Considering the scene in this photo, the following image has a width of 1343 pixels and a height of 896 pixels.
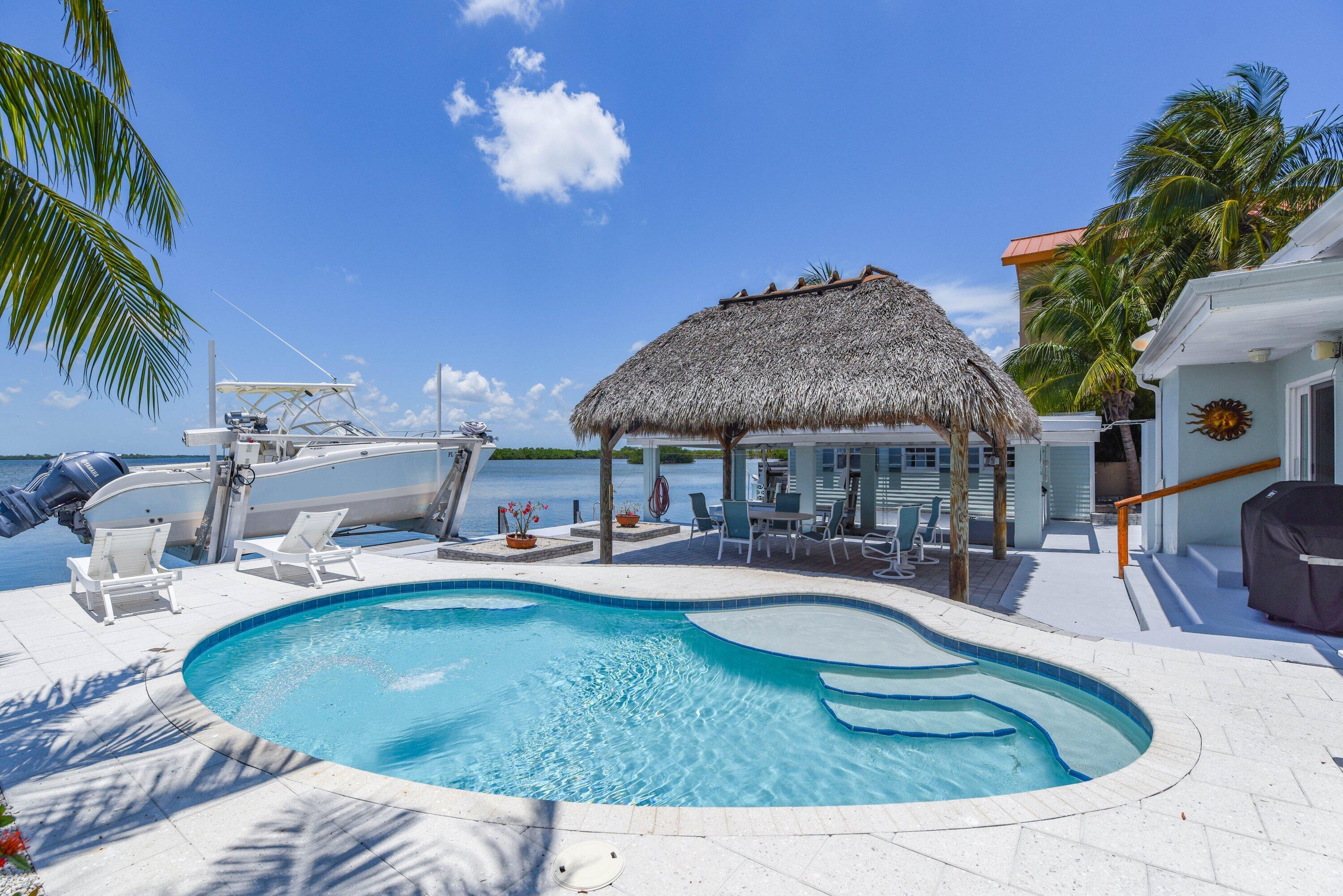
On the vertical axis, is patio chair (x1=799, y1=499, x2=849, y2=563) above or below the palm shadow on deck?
above

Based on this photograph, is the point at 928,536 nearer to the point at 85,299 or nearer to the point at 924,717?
the point at 924,717

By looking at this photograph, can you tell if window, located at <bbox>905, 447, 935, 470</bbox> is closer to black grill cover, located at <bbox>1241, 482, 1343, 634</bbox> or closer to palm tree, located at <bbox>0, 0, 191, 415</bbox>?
black grill cover, located at <bbox>1241, 482, 1343, 634</bbox>

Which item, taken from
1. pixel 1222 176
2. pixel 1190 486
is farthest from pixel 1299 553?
pixel 1222 176

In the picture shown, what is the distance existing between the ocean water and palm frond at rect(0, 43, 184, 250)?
8.40 meters

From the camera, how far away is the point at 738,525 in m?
9.72

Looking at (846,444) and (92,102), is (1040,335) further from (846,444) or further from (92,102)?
(92,102)

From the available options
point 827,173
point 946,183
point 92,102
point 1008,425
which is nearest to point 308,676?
point 92,102

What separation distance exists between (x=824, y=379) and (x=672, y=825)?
6.44 meters

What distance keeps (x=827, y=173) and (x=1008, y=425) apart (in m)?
7.97

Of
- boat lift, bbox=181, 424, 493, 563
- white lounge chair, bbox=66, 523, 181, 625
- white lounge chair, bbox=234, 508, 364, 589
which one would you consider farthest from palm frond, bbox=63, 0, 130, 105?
boat lift, bbox=181, 424, 493, 563

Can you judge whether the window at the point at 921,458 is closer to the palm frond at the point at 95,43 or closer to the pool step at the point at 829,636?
the pool step at the point at 829,636

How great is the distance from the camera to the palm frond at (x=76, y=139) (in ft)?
9.95

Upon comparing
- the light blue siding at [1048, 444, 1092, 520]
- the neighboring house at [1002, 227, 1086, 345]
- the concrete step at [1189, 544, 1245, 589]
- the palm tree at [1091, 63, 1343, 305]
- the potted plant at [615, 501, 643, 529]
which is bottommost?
the potted plant at [615, 501, 643, 529]

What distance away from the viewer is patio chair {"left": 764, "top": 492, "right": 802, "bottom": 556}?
9938mm
